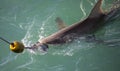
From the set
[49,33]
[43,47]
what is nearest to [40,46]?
[43,47]

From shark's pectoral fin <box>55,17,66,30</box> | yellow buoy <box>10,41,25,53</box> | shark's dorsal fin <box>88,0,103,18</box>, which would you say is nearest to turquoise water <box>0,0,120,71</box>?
shark's pectoral fin <box>55,17,66,30</box>

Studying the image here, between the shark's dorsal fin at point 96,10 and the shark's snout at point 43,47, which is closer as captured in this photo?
the shark's snout at point 43,47

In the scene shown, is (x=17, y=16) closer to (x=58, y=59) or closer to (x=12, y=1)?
(x=12, y=1)

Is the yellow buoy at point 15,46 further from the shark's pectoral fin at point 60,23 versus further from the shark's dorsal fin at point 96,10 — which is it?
the shark's pectoral fin at point 60,23

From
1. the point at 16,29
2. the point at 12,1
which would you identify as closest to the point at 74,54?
the point at 16,29

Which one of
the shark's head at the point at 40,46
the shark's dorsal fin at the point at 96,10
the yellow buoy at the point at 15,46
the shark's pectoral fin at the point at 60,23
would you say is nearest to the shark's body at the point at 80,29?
the shark's dorsal fin at the point at 96,10

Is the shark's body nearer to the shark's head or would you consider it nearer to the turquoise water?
the shark's head
